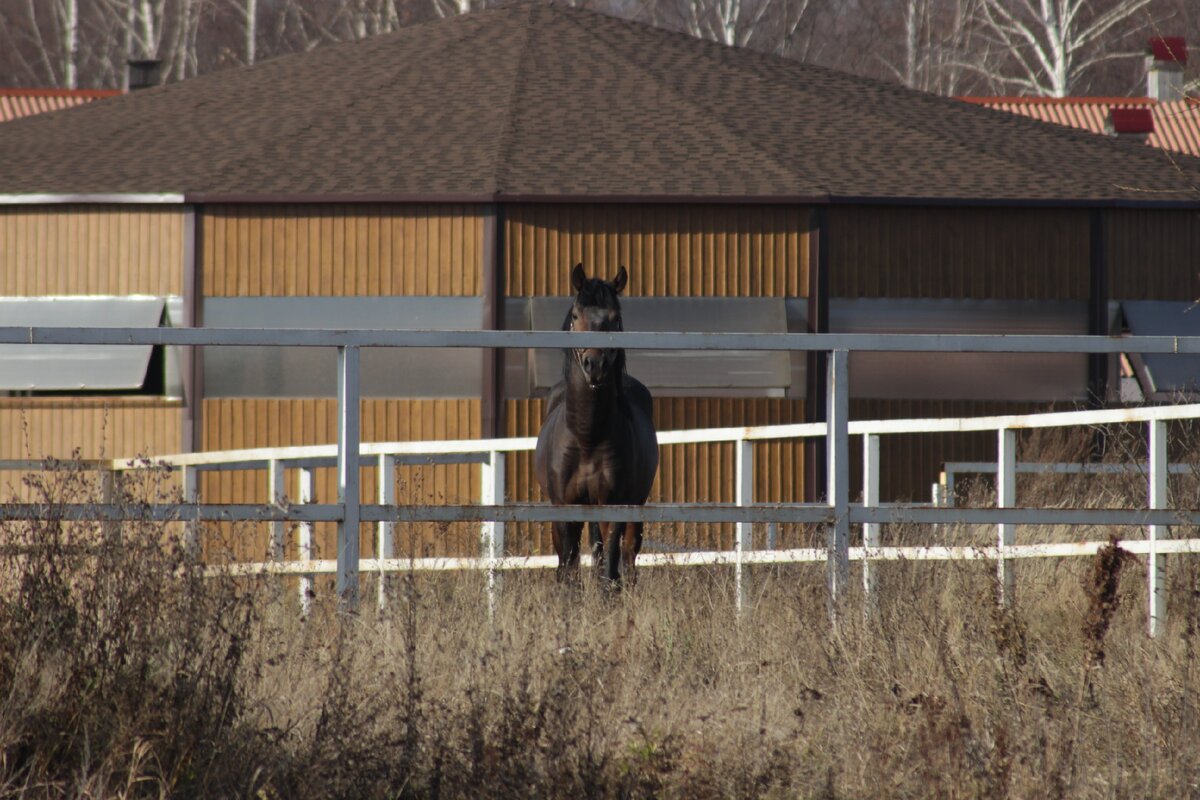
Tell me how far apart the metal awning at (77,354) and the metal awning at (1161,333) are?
37.8 feet

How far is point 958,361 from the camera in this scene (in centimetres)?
1828

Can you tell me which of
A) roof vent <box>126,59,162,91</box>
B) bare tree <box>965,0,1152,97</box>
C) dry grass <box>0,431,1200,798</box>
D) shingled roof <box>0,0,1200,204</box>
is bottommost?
dry grass <box>0,431,1200,798</box>

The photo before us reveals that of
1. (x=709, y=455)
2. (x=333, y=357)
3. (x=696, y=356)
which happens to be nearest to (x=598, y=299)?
(x=696, y=356)

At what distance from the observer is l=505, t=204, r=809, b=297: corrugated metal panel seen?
1770 centimetres

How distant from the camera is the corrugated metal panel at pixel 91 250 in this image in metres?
18.1

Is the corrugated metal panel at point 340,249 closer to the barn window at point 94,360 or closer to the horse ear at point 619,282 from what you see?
the barn window at point 94,360

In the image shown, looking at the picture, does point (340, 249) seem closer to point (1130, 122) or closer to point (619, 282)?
point (619, 282)

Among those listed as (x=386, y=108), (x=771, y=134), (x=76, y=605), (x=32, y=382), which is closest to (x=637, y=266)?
(x=771, y=134)

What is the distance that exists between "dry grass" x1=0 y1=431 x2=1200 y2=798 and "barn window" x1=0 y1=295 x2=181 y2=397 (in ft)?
40.5

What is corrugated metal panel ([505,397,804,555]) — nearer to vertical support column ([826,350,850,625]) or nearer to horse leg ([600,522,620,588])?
horse leg ([600,522,620,588])

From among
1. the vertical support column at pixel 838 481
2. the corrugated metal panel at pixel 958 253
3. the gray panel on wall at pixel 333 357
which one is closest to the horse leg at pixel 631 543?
the vertical support column at pixel 838 481

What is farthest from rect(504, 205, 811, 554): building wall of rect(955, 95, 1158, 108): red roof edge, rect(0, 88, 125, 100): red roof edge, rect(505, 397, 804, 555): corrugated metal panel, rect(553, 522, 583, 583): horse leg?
rect(0, 88, 125, 100): red roof edge

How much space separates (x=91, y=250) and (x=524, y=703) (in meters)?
14.8

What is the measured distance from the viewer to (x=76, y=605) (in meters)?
5.11
